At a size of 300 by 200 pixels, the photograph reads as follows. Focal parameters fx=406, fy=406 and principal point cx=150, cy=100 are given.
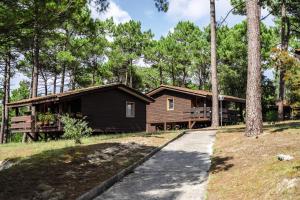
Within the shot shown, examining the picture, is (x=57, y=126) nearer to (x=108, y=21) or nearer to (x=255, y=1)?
(x=255, y=1)

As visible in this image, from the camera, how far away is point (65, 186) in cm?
1045

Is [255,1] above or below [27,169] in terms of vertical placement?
above

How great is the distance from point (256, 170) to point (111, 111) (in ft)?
76.6

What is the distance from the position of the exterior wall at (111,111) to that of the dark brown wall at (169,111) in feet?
19.7

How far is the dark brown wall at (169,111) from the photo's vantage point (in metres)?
40.9

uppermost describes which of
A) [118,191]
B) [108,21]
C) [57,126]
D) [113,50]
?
[108,21]

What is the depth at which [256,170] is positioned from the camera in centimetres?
1052

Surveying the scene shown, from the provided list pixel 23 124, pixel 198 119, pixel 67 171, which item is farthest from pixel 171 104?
pixel 67 171

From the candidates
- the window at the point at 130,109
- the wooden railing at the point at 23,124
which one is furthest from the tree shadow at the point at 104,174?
the window at the point at 130,109

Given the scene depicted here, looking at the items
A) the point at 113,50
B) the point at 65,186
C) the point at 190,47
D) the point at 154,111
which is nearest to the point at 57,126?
the point at 154,111

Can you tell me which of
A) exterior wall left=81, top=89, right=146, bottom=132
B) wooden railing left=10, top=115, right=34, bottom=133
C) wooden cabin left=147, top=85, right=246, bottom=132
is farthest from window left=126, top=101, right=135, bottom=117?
wooden railing left=10, top=115, right=34, bottom=133

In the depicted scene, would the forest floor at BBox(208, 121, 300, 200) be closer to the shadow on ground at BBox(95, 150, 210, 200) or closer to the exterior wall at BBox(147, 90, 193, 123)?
the shadow on ground at BBox(95, 150, 210, 200)

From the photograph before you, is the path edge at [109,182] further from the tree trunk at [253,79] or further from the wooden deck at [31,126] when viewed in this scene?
the wooden deck at [31,126]

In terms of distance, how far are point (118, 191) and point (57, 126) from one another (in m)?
19.5
